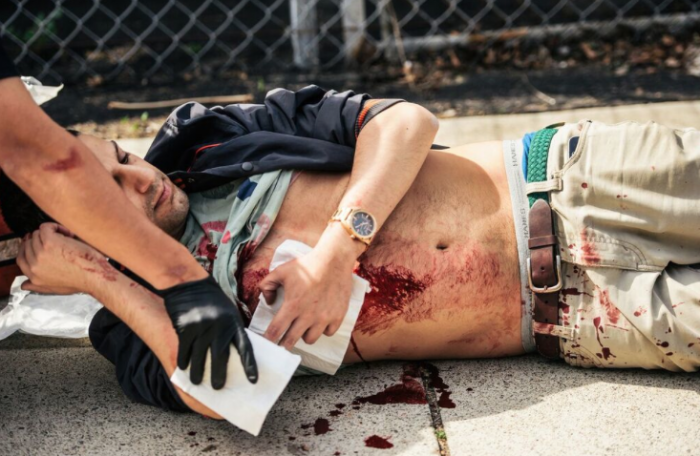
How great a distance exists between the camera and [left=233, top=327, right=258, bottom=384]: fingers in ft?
5.11

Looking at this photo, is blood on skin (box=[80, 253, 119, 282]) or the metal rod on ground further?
the metal rod on ground

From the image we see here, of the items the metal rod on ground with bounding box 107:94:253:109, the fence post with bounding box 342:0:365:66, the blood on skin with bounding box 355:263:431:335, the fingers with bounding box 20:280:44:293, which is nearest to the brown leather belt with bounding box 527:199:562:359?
the blood on skin with bounding box 355:263:431:335

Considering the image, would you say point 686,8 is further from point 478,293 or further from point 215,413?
point 215,413

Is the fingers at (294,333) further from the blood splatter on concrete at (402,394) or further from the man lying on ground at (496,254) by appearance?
the blood splatter on concrete at (402,394)

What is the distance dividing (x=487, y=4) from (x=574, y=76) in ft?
2.29

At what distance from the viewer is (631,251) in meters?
1.85

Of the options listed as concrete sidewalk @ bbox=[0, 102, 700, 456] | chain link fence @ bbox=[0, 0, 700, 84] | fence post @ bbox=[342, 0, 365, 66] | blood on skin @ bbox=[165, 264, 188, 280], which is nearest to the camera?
blood on skin @ bbox=[165, 264, 188, 280]

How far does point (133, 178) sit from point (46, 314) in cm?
65

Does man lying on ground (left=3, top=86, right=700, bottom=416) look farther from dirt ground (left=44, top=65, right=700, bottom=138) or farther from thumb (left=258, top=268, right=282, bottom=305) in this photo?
dirt ground (left=44, top=65, right=700, bottom=138)

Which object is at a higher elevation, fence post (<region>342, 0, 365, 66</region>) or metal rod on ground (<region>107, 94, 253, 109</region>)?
fence post (<region>342, 0, 365, 66</region>)

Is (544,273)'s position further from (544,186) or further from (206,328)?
(206,328)

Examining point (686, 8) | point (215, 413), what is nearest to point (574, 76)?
point (686, 8)

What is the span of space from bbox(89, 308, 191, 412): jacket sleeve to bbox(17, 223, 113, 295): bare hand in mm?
150

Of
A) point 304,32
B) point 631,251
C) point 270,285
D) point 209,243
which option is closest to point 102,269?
point 209,243
